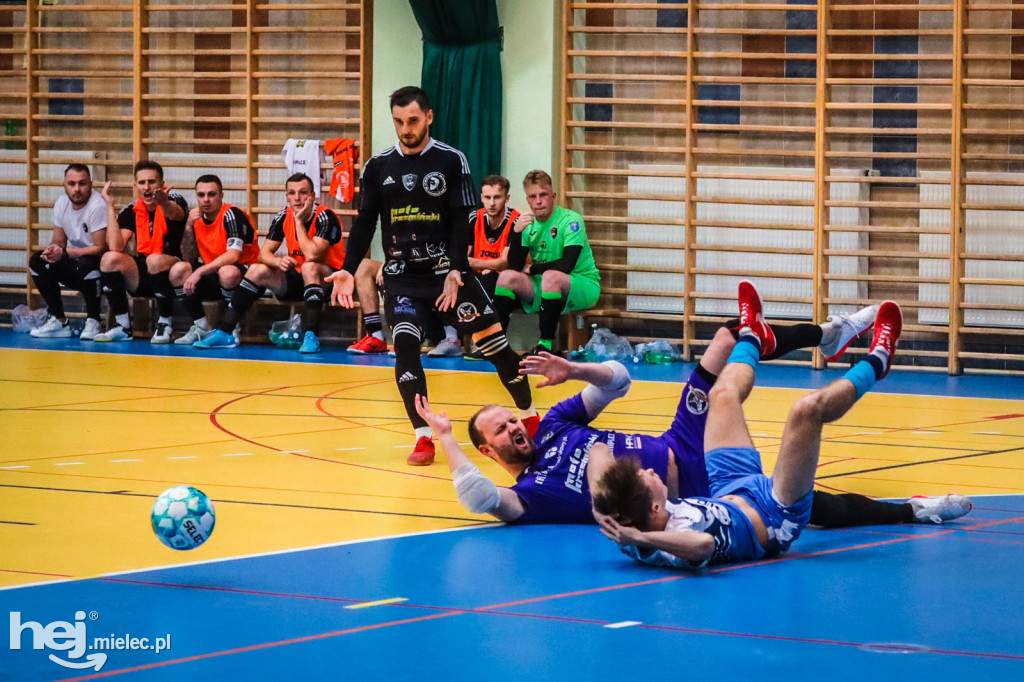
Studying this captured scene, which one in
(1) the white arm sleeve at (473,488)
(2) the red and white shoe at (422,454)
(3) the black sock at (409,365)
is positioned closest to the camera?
(1) the white arm sleeve at (473,488)

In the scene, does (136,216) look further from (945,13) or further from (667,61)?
(945,13)

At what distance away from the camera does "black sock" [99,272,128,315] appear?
12.5 m

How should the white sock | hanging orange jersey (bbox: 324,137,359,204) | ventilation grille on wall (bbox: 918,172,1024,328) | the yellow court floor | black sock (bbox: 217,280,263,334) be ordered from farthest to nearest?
hanging orange jersey (bbox: 324,137,359,204) < black sock (bbox: 217,280,263,334) < ventilation grille on wall (bbox: 918,172,1024,328) < the white sock < the yellow court floor

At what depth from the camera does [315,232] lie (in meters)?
12.1

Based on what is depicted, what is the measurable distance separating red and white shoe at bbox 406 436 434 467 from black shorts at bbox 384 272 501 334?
0.61 metres

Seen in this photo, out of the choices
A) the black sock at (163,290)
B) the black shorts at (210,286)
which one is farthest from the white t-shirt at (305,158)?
the black sock at (163,290)

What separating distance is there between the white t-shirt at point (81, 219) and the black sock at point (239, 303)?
5.10 feet

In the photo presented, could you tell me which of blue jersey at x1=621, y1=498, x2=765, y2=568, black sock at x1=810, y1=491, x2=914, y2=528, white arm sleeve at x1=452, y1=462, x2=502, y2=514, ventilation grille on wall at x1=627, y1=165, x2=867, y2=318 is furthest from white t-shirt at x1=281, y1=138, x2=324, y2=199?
blue jersey at x1=621, y1=498, x2=765, y2=568

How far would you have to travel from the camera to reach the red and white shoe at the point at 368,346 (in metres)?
11.9

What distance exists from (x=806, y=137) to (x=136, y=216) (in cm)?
629

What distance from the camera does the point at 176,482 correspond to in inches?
227

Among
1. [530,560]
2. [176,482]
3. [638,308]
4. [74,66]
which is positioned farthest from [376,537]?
[74,66]

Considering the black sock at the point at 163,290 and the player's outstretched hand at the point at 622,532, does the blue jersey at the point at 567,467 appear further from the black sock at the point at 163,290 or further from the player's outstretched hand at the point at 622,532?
the black sock at the point at 163,290

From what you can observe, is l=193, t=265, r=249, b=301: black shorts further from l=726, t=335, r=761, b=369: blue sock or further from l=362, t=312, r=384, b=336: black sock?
l=726, t=335, r=761, b=369: blue sock
